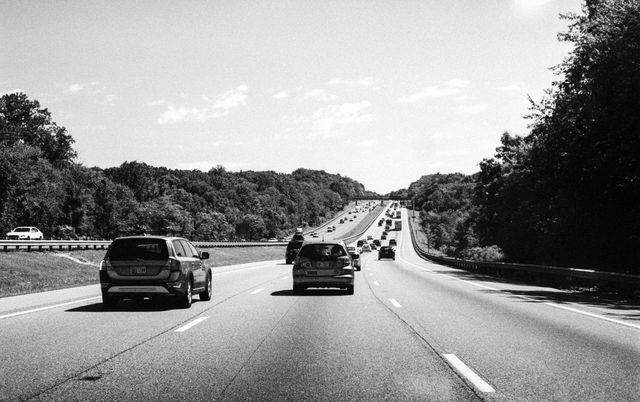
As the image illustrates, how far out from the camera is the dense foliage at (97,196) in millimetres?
70812

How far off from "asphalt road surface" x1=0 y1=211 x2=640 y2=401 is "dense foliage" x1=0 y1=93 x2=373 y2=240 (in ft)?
192

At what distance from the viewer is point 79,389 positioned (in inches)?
234

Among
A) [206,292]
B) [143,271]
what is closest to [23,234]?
[206,292]

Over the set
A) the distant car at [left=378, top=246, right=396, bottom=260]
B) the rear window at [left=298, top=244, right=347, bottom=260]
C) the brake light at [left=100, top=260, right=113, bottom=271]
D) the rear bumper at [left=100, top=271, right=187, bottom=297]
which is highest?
the rear window at [left=298, top=244, right=347, bottom=260]

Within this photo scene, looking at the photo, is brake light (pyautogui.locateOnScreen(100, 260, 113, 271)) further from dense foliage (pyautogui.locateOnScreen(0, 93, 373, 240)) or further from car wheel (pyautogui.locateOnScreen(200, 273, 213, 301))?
dense foliage (pyautogui.locateOnScreen(0, 93, 373, 240))

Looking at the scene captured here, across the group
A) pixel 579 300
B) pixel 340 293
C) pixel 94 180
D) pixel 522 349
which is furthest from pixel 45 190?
pixel 522 349

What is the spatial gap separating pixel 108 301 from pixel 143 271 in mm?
1119

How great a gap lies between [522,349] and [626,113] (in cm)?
1813

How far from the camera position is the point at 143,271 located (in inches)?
531

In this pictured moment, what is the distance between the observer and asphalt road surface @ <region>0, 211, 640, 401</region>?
19.5 feet

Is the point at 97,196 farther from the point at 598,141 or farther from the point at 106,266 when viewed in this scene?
the point at 106,266

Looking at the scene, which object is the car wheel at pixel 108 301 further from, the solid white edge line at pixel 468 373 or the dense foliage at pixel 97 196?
the dense foliage at pixel 97 196

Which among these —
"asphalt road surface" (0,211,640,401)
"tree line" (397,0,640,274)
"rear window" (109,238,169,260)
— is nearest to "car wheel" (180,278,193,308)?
"asphalt road surface" (0,211,640,401)

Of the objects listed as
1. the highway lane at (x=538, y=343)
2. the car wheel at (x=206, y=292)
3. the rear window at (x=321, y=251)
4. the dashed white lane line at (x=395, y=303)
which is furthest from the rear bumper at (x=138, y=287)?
the rear window at (x=321, y=251)
